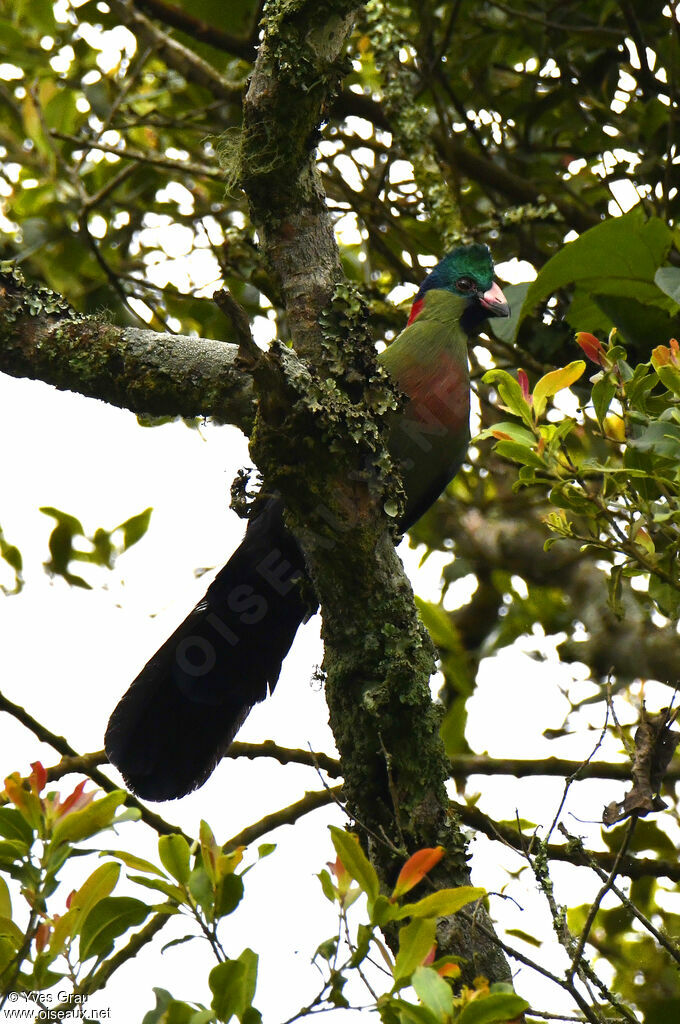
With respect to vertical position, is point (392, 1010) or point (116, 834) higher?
point (116, 834)

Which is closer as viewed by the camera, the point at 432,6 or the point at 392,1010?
the point at 392,1010

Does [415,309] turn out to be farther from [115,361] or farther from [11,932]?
[11,932]

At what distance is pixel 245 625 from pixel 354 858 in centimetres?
155

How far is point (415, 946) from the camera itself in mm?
1497

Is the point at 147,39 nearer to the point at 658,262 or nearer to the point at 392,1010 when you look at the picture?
the point at 658,262

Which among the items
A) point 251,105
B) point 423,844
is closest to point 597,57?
point 251,105

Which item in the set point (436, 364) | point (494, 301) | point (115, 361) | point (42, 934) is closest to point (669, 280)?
point (436, 364)

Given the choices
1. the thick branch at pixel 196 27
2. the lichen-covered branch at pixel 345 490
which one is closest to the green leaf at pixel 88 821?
the lichen-covered branch at pixel 345 490

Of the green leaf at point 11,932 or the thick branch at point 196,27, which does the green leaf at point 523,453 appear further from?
the thick branch at point 196,27

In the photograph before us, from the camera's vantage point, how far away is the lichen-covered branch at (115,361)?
2174mm

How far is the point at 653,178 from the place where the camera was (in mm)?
3576

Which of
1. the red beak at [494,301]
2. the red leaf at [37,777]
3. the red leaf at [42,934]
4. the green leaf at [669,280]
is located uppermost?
the red beak at [494,301]

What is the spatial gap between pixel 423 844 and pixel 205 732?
3.62ft

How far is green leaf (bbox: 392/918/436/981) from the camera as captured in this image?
1.49 meters
